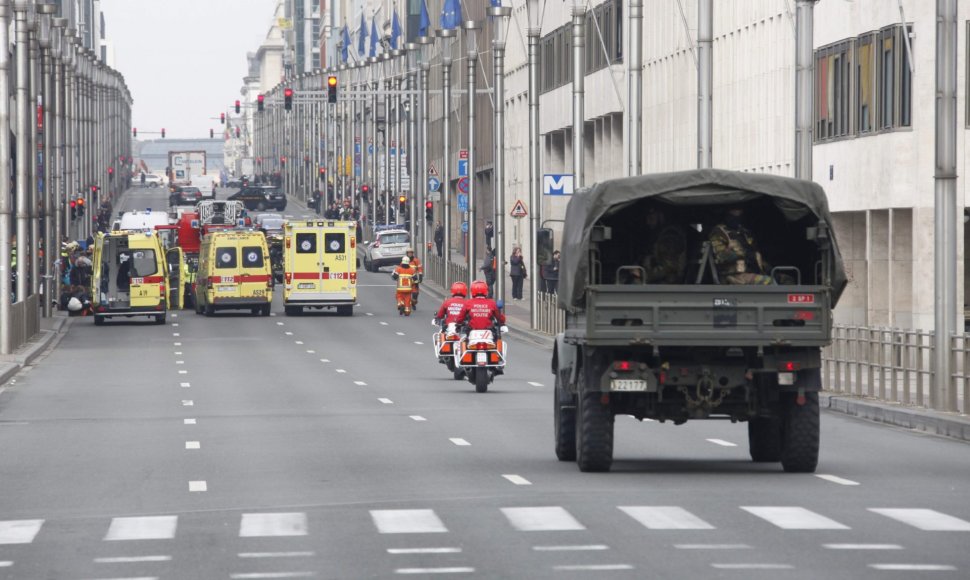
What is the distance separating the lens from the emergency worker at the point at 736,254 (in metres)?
18.2

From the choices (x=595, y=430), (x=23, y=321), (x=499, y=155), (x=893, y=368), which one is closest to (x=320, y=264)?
(x=499, y=155)

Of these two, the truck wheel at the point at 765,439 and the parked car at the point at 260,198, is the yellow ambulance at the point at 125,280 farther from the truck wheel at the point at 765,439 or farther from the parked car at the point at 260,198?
the parked car at the point at 260,198

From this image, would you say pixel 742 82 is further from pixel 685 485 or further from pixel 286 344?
pixel 685 485

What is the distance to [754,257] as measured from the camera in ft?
60.8

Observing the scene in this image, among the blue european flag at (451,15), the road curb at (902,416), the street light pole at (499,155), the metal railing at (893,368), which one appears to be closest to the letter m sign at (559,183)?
the street light pole at (499,155)

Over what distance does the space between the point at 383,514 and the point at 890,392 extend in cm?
1519

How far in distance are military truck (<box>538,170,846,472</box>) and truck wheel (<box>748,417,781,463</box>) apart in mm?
86

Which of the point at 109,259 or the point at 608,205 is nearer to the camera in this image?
the point at 608,205

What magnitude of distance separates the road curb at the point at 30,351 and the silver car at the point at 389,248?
1354 inches

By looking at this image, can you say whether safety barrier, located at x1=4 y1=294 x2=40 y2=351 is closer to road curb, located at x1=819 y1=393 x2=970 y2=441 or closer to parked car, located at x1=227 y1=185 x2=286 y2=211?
road curb, located at x1=819 y1=393 x2=970 y2=441

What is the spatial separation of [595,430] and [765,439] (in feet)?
6.84

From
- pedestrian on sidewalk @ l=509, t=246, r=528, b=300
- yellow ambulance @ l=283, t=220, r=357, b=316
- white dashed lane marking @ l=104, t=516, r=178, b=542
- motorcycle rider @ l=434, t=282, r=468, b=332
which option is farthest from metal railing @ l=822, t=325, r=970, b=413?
pedestrian on sidewalk @ l=509, t=246, r=528, b=300

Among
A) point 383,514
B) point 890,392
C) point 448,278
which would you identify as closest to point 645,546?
point 383,514

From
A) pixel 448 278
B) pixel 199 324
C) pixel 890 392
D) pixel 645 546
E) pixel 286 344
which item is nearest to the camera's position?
pixel 645 546
